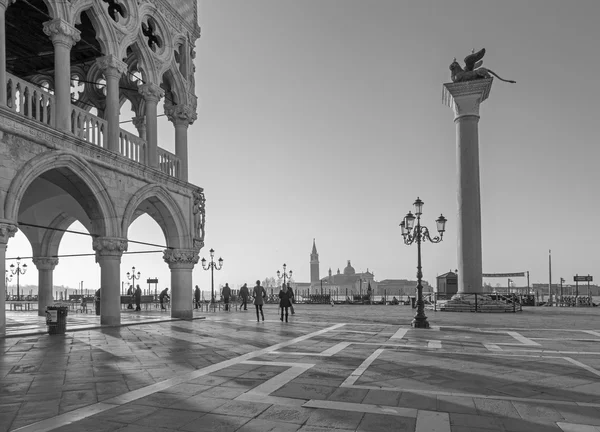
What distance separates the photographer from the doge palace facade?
12.8 meters

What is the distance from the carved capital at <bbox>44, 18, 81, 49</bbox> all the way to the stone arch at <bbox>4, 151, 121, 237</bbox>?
3174mm

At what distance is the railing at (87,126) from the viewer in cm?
1465

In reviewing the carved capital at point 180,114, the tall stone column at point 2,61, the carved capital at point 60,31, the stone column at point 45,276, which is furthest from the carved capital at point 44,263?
the tall stone column at point 2,61

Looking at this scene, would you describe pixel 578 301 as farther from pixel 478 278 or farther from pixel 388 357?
pixel 388 357

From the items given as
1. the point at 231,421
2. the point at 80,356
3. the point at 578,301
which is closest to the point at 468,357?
the point at 231,421

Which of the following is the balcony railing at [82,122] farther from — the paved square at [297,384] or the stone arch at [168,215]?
the paved square at [297,384]

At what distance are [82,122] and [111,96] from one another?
1.61 meters

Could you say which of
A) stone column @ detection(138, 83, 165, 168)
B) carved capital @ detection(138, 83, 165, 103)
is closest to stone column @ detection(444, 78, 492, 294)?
carved capital @ detection(138, 83, 165, 103)

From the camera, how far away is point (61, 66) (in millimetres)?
14094

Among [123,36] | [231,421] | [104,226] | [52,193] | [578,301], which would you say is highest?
[123,36]

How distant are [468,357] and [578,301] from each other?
121 feet

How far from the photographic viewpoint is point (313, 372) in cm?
787

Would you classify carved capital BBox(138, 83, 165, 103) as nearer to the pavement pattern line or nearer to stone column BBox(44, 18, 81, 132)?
stone column BBox(44, 18, 81, 132)

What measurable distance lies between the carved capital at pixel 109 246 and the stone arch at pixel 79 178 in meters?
0.16
